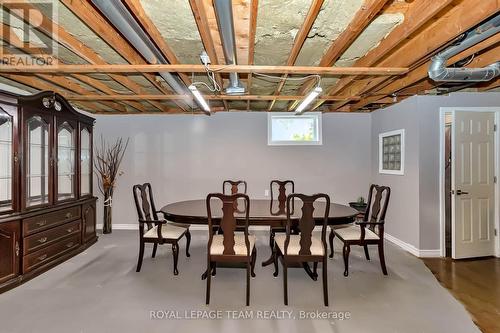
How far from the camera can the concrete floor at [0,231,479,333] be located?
2.20 meters

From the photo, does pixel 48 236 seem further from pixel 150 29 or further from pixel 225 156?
pixel 225 156

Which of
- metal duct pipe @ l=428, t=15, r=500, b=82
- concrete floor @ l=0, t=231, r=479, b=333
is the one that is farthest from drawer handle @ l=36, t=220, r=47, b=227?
metal duct pipe @ l=428, t=15, r=500, b=82

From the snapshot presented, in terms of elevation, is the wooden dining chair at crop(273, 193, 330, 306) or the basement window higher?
the basement window

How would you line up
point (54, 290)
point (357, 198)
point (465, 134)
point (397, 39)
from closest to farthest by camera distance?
point (397, 39)
point (54, 290)
point (465, 134)
point (357, 198)

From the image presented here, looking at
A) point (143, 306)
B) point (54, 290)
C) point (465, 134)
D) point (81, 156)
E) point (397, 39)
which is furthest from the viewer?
point (81, 156)

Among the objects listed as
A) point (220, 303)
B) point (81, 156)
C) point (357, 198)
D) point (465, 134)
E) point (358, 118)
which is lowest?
point (220, 303)

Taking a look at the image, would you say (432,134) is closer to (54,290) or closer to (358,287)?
(358,287)

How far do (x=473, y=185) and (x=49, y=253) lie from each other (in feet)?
18.9

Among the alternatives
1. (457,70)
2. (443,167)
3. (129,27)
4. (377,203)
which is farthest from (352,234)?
(129,27)

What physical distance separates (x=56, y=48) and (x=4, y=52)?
57 cm

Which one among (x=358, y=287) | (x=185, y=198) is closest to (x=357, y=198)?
(x=358, y=287)

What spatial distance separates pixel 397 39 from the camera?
2152mm

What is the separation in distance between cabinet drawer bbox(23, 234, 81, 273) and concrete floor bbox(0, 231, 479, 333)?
0.17 meters

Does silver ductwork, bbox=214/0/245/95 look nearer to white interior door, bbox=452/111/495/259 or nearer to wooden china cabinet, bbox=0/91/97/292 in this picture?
wooden china cabinet, bbox=0/91/97/292
